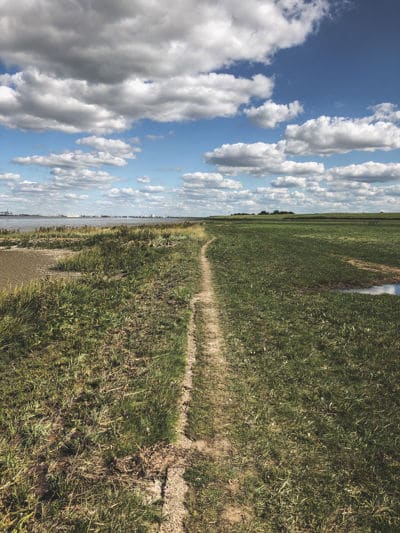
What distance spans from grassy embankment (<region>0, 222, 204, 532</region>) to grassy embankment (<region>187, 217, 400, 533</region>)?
0.84 metres

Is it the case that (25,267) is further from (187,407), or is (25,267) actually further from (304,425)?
(304,425)

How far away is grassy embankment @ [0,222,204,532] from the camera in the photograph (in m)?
4.83

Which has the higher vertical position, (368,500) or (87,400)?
(87,400)

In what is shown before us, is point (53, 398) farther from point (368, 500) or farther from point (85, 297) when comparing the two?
point (85, 297)

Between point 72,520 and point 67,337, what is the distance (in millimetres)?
7544

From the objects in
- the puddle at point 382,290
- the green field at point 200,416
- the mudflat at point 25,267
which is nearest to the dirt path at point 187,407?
the green field at point 200,416

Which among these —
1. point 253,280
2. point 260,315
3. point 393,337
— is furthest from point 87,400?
point 253,280

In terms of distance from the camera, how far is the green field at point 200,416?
16.3 feet

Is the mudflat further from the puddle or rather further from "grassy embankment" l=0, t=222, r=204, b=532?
the puddle

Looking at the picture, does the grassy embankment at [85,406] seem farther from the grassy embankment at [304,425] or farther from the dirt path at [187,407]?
the grassy embankment at [304,425]

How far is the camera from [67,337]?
11.5 metres

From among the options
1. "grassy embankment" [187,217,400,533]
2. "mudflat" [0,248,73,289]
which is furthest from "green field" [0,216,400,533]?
"mudflat" [0,248,73,289]

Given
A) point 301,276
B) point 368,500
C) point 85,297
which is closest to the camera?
point 368,500

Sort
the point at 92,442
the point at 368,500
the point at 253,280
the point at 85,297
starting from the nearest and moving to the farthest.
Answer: the point at 368,500
the point at 92,442
the point at 85,297
the point at 253,280
